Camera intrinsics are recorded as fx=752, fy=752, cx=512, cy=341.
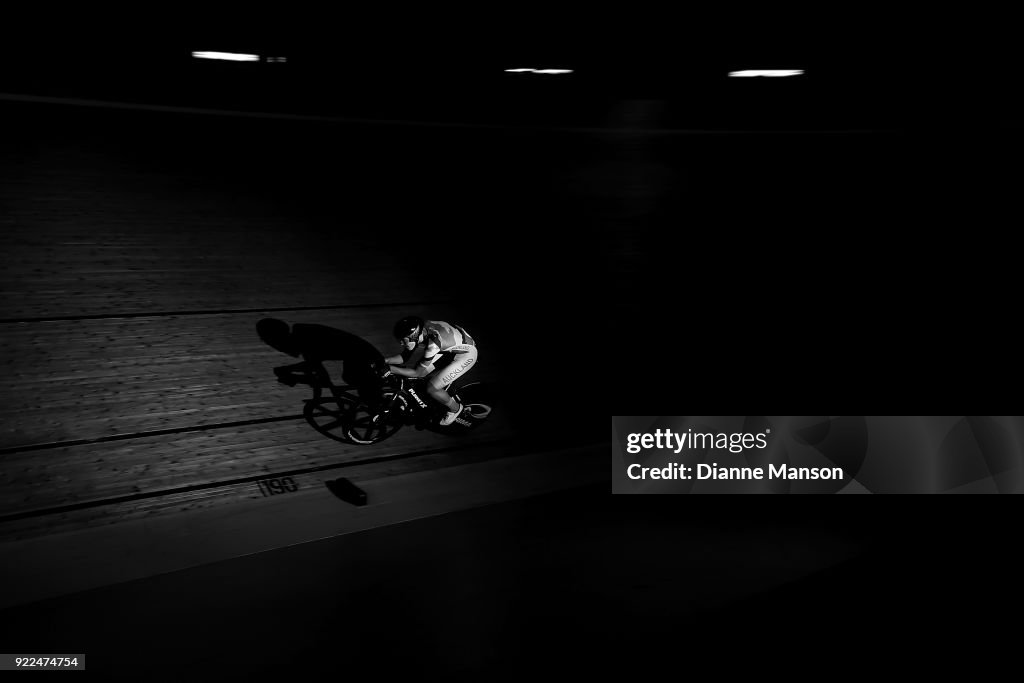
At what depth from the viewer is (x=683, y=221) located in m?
6.48

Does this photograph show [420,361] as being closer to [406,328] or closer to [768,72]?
[406,328]

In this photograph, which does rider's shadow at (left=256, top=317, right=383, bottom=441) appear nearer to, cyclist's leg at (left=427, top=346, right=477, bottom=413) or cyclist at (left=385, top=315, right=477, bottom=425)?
cyclist at (left=385, top=315, right=477, bottom=425)

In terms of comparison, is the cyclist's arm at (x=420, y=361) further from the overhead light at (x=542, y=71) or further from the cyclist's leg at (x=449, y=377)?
the overhead light at (x=542, y=71)

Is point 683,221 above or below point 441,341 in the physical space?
above

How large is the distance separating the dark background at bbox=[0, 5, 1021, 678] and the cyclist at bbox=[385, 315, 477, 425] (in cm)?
48

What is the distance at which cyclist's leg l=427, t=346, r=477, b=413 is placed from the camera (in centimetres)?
510

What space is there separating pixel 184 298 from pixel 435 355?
159 centimetres

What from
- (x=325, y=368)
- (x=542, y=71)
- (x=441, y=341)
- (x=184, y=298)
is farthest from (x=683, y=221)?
(x=184, y=298)

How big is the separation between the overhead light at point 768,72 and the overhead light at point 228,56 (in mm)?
3476

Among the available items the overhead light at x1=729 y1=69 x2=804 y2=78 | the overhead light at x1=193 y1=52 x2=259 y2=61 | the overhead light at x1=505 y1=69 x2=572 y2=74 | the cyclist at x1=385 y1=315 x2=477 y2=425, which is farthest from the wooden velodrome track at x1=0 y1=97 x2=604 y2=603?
the overhead light at x1=729 y1=69 x2=804 y2=78

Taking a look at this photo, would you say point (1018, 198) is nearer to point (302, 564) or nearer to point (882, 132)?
point (882, 132)

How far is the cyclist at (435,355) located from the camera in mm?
5000

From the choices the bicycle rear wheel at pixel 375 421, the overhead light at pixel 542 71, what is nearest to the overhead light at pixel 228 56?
the overhead light at pixel 542 71

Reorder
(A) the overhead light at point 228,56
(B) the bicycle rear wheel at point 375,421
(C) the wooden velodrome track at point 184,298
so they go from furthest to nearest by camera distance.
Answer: (B) the bicycle rear wheel at point 375,421 → (A) the overhead light at point 228,56 → (C) the wooden velodrome track at point 184,298
